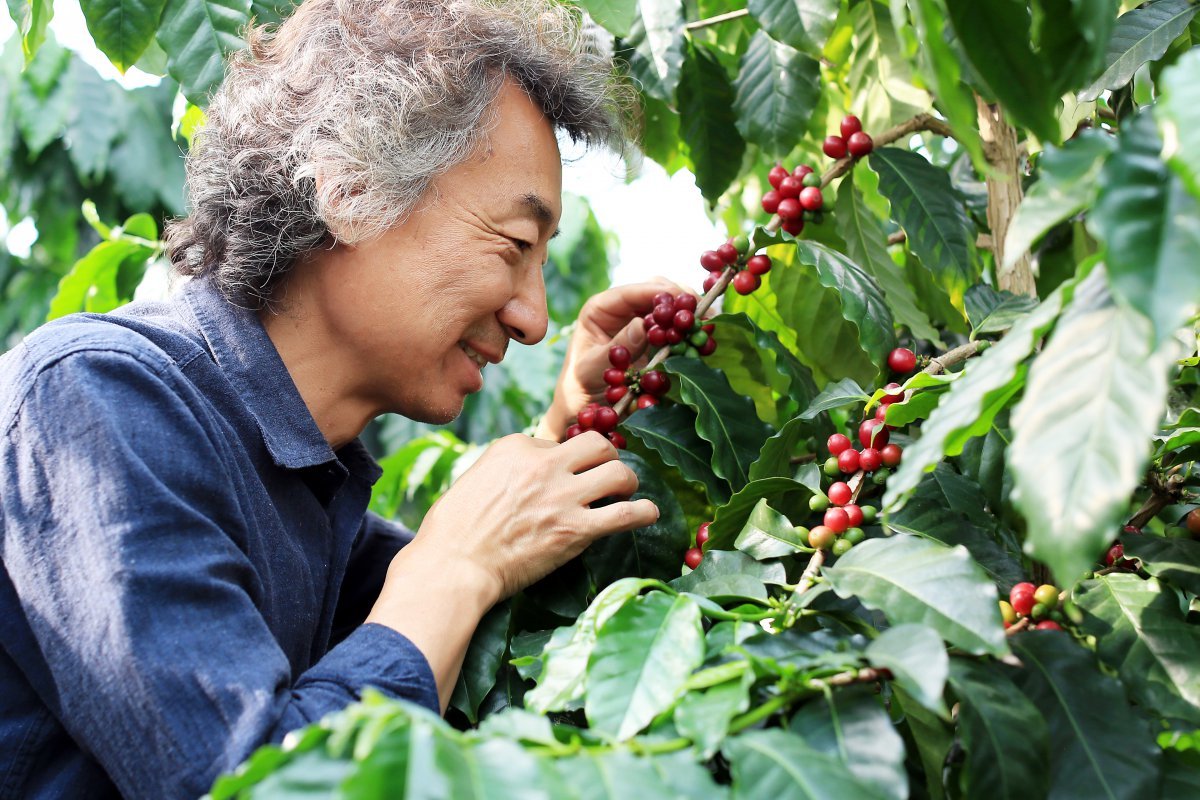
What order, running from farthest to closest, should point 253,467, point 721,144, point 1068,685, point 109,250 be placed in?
1. point 109,250
2. point 721,144
3. point 253,467
4. point 1068,685

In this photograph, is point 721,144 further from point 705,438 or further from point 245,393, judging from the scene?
point 245,393

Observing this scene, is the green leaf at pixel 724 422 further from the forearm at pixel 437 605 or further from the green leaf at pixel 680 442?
the forearm at pixel 437 605

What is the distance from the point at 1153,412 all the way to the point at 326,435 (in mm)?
1199

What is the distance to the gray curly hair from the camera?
1487 mm

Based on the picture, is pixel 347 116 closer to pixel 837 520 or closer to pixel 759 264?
pixel 759 264

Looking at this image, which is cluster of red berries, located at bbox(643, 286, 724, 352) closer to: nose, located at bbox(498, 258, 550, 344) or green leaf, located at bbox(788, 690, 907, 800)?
nose, located at bbox(498, 258, 550, 344)

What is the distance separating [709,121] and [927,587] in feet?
3.80

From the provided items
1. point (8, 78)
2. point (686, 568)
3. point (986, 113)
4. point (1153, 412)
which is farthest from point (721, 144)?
point (8, 78)

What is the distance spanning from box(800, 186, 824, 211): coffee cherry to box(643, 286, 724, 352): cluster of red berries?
209mm

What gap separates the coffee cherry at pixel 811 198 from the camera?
1569 millimetres

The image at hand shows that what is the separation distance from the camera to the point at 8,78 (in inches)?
169

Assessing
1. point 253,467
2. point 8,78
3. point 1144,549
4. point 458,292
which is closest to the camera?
point 1144,549

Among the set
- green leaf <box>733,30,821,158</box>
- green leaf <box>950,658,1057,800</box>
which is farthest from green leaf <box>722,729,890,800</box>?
green leaf <box>733,30,821,158</box>

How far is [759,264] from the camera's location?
158cm
